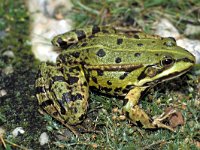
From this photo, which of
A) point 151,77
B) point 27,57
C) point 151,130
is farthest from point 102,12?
point 151,130

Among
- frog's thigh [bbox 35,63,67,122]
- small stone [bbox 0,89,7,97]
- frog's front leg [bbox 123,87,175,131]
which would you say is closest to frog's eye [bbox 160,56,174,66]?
frog's front leg [bbox 123,87,175,131]

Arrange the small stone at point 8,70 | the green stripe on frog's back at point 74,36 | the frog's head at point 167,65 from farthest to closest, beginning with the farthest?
the small stone at point 8,70
the green stripe on frog's back at point 74,36
the frog's head at point 167,65

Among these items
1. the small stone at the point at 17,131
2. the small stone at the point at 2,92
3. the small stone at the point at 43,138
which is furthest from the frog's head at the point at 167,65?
the small stone at the point at 2,92

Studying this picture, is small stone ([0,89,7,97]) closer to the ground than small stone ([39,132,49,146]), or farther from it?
farther from it

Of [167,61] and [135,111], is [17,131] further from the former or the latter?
[167,61]

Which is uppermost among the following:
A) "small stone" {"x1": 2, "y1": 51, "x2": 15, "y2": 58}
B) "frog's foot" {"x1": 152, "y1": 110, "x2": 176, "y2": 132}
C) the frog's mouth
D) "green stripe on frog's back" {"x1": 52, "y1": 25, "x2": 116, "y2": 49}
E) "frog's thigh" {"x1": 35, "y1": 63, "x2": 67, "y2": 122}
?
"green stripe on frog's back" {"x1": 52, "y1": 25, "x2": 116, "y2": 49}

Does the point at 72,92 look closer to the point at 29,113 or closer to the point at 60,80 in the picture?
the point at 60,80

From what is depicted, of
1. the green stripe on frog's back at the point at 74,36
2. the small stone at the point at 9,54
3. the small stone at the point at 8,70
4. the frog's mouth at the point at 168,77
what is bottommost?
the small stone at the point at 8,70

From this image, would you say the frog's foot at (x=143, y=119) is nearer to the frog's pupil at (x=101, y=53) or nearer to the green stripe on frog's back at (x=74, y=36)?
the frog's pupil at (x=101, y=53)

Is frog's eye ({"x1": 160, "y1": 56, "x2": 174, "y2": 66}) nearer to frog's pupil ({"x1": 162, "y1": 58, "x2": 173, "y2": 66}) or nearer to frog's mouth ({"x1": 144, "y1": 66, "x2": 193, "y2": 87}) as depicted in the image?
frog's pupil ({"x1": 162, "y1": 58, "x2": 173, "y2": 66})
